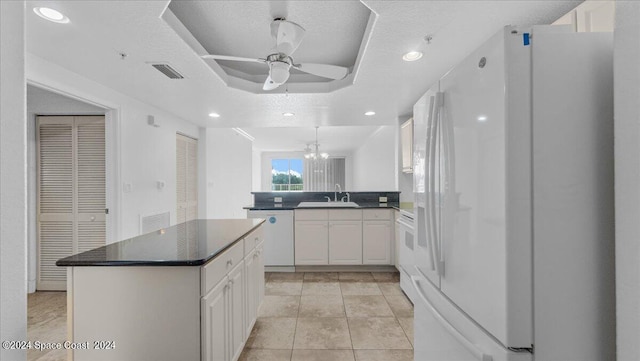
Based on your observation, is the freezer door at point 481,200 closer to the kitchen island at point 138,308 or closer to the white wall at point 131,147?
the kitchen island at point 138,308

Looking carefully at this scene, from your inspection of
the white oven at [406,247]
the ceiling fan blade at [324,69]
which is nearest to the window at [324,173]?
the white oven at [406,247]

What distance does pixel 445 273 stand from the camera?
124cm

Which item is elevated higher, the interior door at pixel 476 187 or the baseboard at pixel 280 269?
the interior door at pixel 476 187

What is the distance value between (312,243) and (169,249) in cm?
262

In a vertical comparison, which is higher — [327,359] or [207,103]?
[207,103]

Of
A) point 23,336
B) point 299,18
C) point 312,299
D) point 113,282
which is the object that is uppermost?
point 299,18

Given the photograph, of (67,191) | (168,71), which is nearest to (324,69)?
(168,71)

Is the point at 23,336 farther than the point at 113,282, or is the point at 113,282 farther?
the point at 113,282

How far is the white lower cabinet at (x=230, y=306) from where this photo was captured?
4.47ft

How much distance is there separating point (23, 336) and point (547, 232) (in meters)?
1.37

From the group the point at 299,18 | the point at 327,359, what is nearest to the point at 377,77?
the point at 299,18

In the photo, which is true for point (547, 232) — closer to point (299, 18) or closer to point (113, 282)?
point (113, 282)

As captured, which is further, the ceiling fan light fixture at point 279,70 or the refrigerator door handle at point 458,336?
the ceiling fan light fixture at point 279,70

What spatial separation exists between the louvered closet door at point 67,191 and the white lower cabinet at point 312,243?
90.7 inches
